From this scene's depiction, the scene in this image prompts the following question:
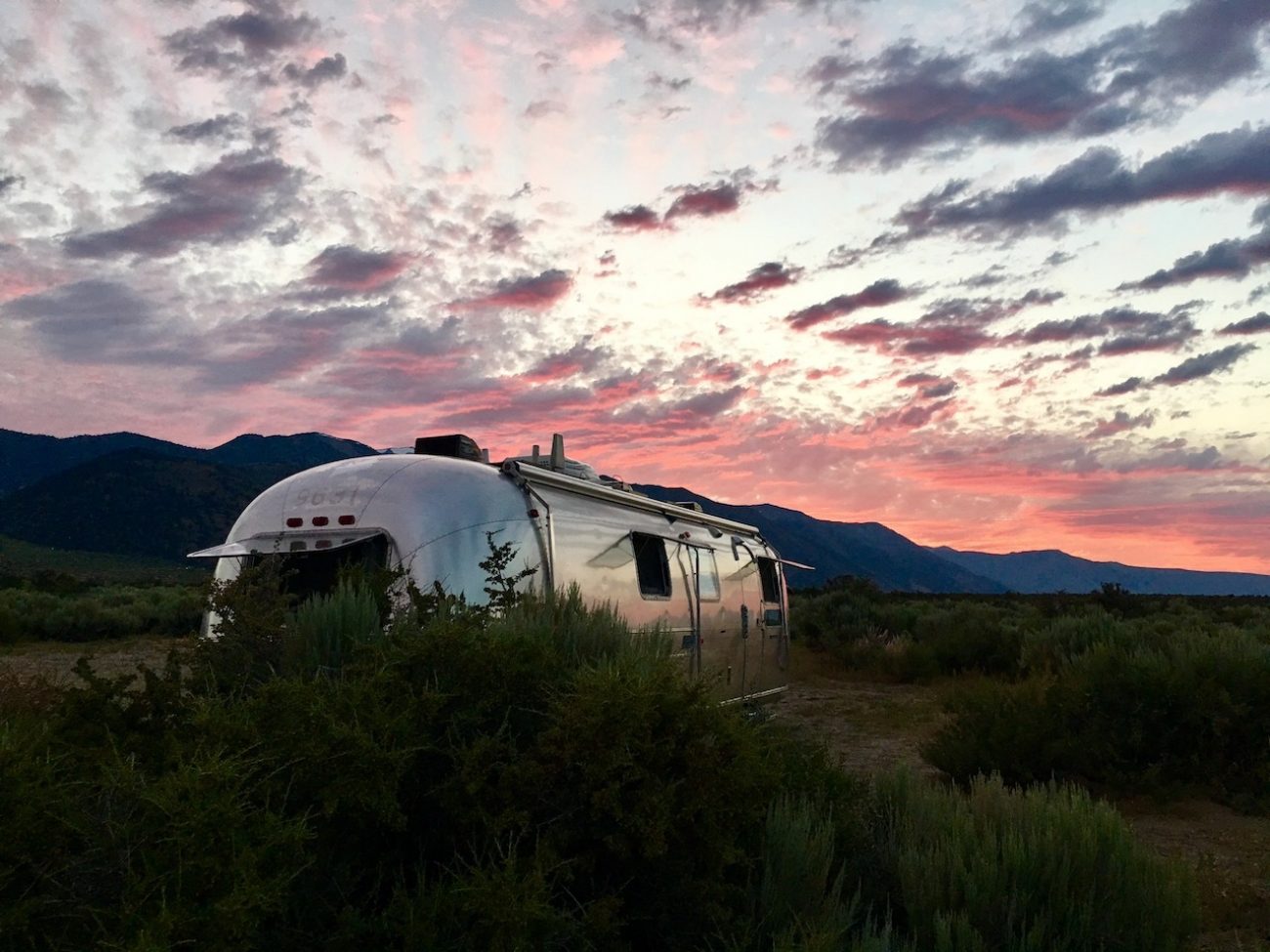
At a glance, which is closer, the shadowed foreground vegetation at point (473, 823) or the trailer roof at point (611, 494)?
the shadowed foreground vegetation at point (473, 823)

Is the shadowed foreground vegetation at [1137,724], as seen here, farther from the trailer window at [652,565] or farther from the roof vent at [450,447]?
the roof vent at [450,447]

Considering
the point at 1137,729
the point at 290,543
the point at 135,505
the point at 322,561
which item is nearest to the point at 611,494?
the point at 322,561

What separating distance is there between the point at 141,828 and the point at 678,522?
828cm

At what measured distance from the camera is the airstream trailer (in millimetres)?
7020

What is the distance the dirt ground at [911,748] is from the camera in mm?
6223

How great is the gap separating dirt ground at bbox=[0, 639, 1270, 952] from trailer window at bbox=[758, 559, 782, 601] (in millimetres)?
1628

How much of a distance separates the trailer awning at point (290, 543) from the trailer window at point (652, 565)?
9.23 ft

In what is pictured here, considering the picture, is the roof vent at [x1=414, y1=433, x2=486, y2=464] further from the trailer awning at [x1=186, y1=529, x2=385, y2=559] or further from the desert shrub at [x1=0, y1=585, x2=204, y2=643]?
the desert shrub at [x1=0, y1=585, x2=204, y2=643]

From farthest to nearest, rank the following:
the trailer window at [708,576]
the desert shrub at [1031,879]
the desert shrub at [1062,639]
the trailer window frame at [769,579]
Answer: the desert shrub at [1062,639] → the trailer window frame at [769,579] → the trailer window at [708,576] → the desert shrub at [1031,879]

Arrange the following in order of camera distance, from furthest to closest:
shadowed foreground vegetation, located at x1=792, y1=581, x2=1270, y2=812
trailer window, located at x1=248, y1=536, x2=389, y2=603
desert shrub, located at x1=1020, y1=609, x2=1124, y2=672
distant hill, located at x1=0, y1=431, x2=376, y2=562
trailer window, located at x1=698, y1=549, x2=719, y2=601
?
distant hill, located at x1=0, y1=431, x2=376, y2=562, desert shrub, located at x1=1020, y1=609, x2=1124, y2=672, trailer window, located at x1=698, y1=549, x2=719, y2=601, shadowed foreground vegetation, located at x1=792, y1=581, x2=1270, y2=812, trailer window, located at x1=248, y1=536, x2=389, y2=603

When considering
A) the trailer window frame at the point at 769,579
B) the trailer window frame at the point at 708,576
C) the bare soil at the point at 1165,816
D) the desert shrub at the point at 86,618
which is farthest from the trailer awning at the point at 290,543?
the desert shrub at the point at 86,618

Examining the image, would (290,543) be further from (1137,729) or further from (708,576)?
(1137,729)

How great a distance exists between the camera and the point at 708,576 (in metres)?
11.0

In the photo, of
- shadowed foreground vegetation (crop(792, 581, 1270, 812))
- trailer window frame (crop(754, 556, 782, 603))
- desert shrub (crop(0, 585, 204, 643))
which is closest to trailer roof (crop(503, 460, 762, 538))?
trailer window frame (crop(754, 556, 782, 603))
